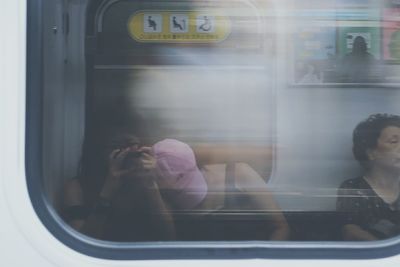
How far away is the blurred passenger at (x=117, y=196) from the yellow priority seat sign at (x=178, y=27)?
1.04ft

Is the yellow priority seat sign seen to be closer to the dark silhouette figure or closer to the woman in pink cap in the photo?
the dark silhouette figure

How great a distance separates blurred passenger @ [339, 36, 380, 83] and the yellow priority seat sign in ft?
1.17

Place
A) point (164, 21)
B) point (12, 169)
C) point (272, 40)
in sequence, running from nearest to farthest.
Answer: point (12, 169) → point (272, 40) → point (164, 21)

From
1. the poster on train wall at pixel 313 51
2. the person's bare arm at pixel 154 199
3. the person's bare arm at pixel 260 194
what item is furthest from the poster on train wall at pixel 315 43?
the person's bare arm at pixel 154 199

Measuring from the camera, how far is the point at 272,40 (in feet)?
6.14

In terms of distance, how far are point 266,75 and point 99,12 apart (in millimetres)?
526

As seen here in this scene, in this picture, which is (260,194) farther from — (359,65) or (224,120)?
(359,65)

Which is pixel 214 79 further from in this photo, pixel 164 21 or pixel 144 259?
pixel 144 259

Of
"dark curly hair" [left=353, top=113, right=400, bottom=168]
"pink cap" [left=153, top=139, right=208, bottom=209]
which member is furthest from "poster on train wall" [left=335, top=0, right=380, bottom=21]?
"pink cap" [left=153, top=139, right=208, bottom=209]

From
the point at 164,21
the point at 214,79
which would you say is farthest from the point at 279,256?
the point at 164,21

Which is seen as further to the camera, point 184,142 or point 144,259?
point 184,142

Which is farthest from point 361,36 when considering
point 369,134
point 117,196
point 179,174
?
point 117,196

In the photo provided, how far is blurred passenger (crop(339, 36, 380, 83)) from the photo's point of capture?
76.3 inches

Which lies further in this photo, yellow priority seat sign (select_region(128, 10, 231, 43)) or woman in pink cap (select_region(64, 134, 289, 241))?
yellow priority seat sign (select_region(128, 10, 231, 43))
